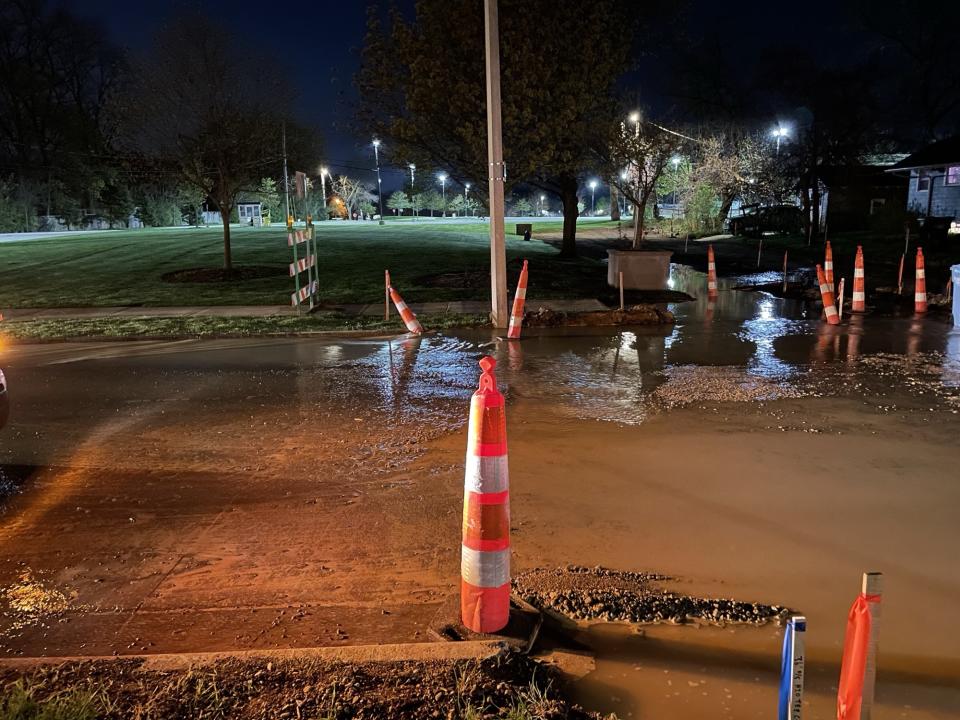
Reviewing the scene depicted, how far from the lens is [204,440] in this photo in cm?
730

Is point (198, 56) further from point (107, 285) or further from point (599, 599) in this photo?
point (599, 599)

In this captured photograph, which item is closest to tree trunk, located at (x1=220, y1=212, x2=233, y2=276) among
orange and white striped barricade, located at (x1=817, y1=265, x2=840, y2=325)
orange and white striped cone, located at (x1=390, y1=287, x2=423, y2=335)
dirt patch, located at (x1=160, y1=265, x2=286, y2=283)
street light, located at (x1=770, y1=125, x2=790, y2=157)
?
dirt patch, located at (x1=160, y1=265, x2=286, y2=283)

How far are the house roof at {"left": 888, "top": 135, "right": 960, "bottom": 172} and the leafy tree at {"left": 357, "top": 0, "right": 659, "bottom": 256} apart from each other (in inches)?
991

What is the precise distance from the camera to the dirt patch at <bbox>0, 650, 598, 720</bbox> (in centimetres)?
314

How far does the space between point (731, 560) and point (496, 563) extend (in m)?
1.69

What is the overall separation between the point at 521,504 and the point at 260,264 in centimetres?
2292

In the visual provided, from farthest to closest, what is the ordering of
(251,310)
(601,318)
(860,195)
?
1. (860,195)
2. (251,310)
3. (601,318)

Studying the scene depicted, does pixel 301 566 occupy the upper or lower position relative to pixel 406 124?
lower

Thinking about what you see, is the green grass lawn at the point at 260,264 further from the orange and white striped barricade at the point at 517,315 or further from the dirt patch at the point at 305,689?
the dirt patch at the point at 305,689

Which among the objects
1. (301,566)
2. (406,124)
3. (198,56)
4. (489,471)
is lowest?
(301,566)

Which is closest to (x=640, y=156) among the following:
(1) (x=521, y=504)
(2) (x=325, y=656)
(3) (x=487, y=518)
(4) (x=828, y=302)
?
(4) (x=828, y=302)

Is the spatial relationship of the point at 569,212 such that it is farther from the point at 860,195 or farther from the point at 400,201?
the point at 400,201

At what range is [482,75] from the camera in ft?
55.3

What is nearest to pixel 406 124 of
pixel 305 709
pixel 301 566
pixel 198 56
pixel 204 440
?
pixel 198 56
